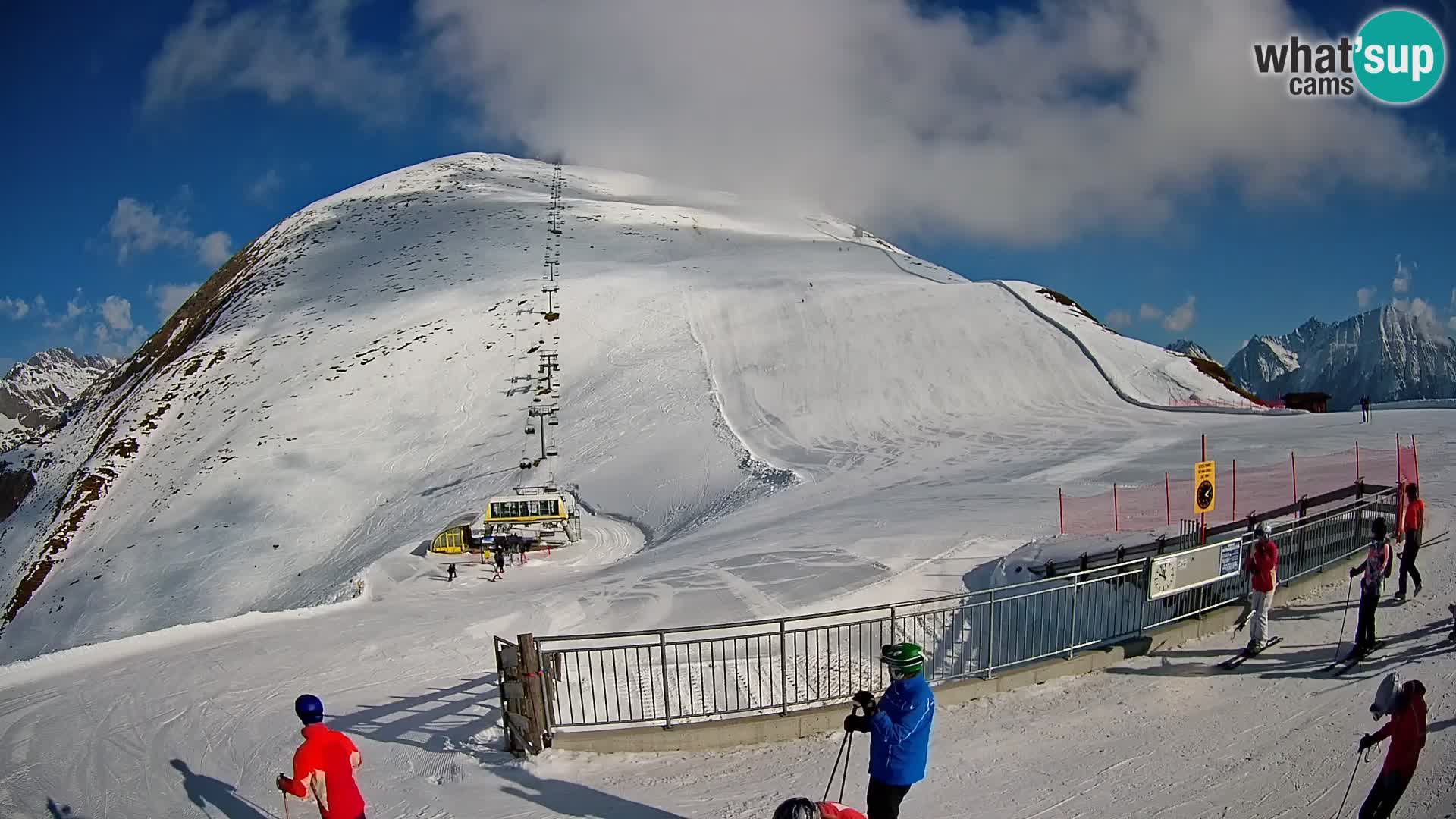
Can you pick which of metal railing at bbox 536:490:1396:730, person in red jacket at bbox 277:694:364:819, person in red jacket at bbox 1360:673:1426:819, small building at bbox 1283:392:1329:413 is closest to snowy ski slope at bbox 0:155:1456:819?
metal railing at bbox 536:490:1396:730

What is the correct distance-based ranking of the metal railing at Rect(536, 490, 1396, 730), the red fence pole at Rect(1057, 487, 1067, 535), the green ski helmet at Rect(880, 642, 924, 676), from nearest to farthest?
1. the green ski helmet at Rect(880, 642, 924, 676)
2. the metal railing at Rect(536, 490, 1396, 730)
3. the red fence pole at Rect(1057, 487, 1067, 535)

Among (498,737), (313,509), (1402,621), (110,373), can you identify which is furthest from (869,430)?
(110,373)

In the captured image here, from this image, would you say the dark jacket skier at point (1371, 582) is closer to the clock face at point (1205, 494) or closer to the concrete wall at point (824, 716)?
the concrete wall at point (824, 716)

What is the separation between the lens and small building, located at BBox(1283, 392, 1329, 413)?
4691 cm

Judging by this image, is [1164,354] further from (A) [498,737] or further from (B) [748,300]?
(A) [498,737]

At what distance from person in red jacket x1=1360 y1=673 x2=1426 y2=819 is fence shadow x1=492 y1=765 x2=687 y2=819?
545 centimetres

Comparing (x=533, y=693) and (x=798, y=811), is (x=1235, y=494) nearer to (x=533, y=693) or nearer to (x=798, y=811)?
(x=533, y=693)

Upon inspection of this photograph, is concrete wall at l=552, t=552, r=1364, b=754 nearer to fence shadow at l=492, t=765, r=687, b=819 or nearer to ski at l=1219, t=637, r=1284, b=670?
→ fence shadow at l=492, t=765, r=687, b=819

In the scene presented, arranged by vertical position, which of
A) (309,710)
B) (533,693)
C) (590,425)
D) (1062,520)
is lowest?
(533,693)

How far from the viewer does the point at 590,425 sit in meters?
42.5

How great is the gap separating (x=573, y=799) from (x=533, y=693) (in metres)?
1.24

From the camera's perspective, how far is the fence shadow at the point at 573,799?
768cm

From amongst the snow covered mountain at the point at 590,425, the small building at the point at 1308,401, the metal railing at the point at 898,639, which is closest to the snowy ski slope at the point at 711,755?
the metal railing at the point at 898,639

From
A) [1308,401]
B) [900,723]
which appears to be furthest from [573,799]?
[1308,401]
